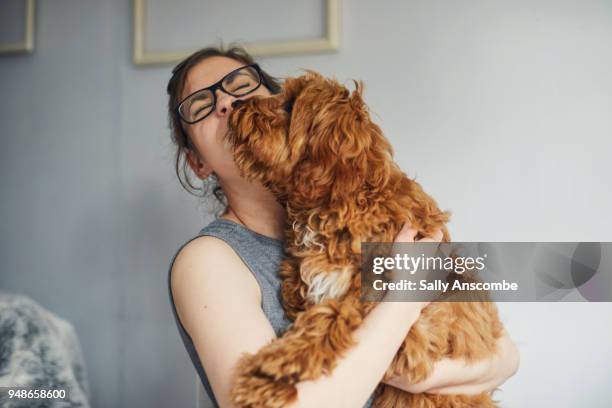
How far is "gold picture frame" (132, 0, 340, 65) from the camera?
6.73ft

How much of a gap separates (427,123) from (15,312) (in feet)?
5.77

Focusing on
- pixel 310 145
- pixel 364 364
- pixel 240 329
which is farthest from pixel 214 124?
pixel 364 364

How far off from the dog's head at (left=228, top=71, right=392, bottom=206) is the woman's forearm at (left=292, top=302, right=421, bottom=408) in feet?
1.07

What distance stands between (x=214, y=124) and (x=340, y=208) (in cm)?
45

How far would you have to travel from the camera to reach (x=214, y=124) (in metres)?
1.48

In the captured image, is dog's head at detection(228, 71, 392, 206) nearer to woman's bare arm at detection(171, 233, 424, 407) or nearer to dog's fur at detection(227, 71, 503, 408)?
dog's fur at detection(227, 71, 503, 408)

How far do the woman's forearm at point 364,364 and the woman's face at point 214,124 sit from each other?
57 centimetres

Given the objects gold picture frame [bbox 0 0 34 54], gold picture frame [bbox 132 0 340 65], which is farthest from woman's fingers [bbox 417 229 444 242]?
gold picture frame [bbox 0 0 34 54]

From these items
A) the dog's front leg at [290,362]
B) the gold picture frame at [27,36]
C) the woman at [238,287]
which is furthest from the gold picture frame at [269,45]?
the dog's front leg at [290,362]

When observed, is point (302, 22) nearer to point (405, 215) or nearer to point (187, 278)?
point (405, 215)

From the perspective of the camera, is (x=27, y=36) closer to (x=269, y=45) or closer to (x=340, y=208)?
(x=269, y=45)

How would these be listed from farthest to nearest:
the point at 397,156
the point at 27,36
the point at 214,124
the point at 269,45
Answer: the point at 27,36
the point at 269,45
the point at 397,156
the point at 214,124

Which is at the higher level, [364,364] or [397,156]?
[397,156]

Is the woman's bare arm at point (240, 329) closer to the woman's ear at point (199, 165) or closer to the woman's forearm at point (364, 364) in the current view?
the woman's forearm at point (364, 364)
